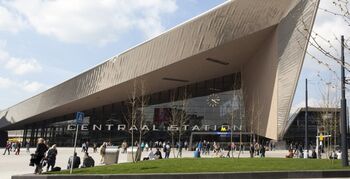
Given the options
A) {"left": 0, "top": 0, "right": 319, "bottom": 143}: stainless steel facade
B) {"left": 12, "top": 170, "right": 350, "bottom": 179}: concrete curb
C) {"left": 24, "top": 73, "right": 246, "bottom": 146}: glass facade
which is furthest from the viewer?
{"left": 24, "top": 73, "right": 246, "bottom": 146}: glass facade

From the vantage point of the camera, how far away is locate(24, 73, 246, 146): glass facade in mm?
48906

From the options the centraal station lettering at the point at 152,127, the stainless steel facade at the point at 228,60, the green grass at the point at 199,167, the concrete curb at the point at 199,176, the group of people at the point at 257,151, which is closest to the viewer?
the concrete curb at the point at 199,176

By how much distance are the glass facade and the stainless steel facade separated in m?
2.27

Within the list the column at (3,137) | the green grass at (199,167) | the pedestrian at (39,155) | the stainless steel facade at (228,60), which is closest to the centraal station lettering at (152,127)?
the stainless steel facade at (228,60)

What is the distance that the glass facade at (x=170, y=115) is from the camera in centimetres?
4891

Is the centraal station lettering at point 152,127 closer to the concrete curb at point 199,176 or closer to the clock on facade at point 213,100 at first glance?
the clock on facade at point 213,100

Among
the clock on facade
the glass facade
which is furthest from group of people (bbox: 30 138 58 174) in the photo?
the clock on facade

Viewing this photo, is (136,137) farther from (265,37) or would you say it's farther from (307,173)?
(307,173)

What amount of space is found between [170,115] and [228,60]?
1375 centimetres

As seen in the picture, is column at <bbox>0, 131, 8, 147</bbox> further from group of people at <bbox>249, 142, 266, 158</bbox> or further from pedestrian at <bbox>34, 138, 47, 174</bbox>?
pedestrian at <bbox>34, 138, 47, 174</bbox>

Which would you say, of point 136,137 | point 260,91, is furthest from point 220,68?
point 136,137

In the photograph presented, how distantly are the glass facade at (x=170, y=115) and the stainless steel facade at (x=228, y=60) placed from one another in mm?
2266

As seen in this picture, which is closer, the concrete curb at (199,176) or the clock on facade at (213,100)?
the concrete curb at (199,176)

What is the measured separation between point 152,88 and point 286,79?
20.2 meters
